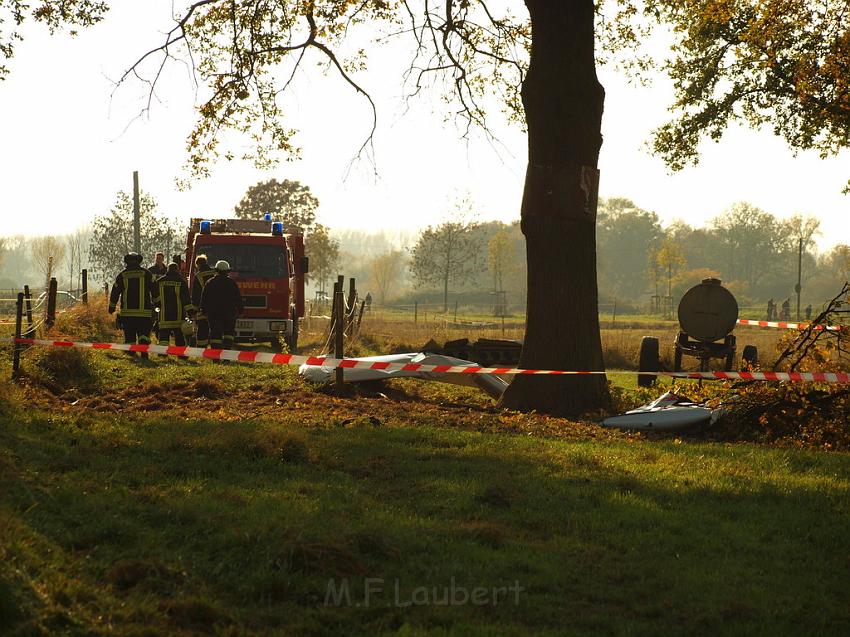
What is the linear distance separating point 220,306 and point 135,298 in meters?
1.41

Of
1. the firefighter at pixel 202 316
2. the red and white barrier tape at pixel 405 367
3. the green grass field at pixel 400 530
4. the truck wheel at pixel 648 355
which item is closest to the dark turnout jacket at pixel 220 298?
the firefighter at pixel 202 316

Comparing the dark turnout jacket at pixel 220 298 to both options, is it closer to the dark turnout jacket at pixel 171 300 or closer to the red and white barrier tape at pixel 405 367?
the dark turnout jacket at pixel 171 300

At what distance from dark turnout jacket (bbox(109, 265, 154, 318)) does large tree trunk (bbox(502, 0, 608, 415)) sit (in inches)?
256

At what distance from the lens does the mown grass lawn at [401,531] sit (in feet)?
15.2

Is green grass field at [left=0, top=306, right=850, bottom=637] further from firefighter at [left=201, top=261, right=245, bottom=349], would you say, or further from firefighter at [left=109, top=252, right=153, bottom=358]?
firefighter at [left=201, top=261, right=245, bottom=349]

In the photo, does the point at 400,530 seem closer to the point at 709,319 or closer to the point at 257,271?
the point at 709,319

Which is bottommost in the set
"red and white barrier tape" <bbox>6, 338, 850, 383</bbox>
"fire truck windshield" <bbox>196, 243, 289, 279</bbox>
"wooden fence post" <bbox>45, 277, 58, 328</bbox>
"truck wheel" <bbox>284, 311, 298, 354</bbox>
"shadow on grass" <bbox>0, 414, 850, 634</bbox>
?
"shadow on grass" <bbox>0, 414, 850, 634</bbox>

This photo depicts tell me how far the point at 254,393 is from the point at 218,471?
578 cm

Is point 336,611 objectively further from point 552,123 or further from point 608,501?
point 552,123

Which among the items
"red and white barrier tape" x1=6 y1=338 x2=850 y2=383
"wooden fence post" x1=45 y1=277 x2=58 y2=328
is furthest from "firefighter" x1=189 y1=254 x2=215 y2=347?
"red and white barrier tape" x1=6 y1=338 x2=850 y2=383

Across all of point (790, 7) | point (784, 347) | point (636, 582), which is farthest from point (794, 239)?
point (636, 582)

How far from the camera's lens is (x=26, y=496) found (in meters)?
6.13

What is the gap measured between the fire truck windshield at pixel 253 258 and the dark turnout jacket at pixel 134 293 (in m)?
4.64

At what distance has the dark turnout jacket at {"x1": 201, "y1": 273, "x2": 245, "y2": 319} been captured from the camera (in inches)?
672
